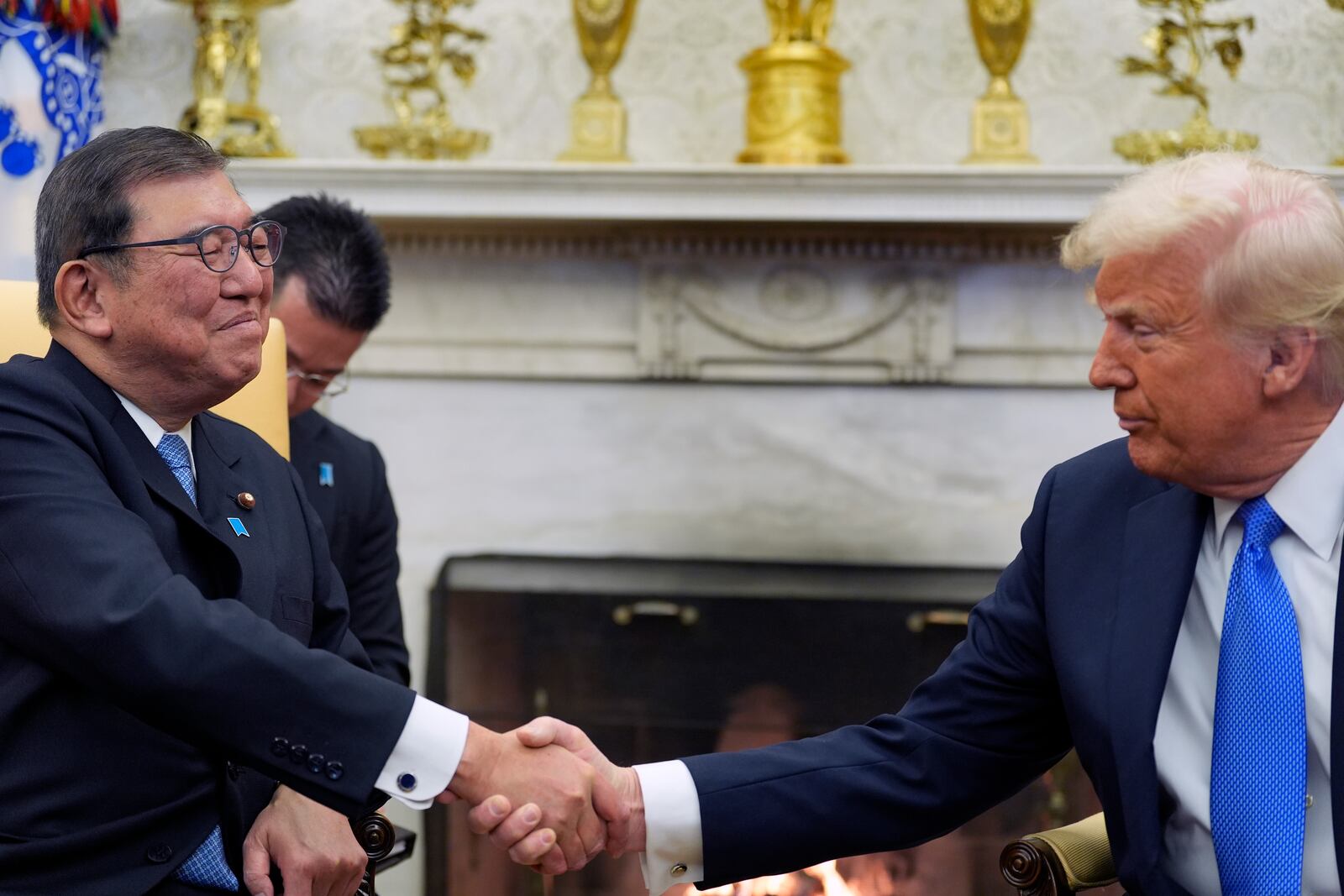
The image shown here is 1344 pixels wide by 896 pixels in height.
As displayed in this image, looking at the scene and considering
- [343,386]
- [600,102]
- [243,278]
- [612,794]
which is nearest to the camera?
[243,278]

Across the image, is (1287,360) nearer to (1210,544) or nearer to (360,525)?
(1210,544)

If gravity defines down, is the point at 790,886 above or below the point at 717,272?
below

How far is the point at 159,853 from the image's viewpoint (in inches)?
57.3

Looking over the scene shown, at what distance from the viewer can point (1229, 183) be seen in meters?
1.49

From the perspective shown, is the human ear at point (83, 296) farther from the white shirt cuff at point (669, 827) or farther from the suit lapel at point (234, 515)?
the white shirt cuff at point (669, 827)

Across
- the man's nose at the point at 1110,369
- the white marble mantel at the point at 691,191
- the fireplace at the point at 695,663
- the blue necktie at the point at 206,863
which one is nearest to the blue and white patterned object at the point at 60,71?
the white marble mantel at the point at 691,191

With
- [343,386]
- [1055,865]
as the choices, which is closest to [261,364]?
[343,386]

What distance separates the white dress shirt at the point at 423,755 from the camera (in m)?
1.49

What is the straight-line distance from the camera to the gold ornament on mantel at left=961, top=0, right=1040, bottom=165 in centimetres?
325

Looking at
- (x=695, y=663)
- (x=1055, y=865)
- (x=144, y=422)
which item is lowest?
(x=695, y=663)

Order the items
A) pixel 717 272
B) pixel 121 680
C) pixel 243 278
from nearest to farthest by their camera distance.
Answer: pixel 121 680 → pixel 243 278 → pixel 717 272

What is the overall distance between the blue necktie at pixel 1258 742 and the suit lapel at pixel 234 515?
961 mm

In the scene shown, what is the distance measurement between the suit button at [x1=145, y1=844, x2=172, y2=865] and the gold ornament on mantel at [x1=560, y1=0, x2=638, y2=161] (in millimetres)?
2159

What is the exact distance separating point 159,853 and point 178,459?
0.40 m
